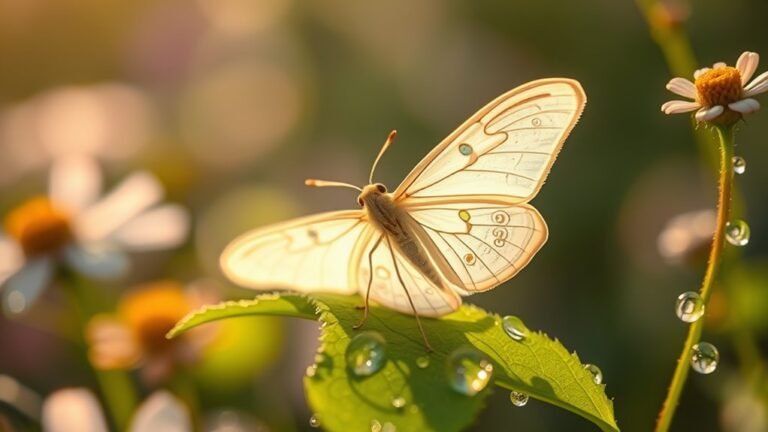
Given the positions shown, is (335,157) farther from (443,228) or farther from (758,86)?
(758,86)

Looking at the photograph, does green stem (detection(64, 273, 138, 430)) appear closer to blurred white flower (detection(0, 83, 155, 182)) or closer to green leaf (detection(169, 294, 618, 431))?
green leaf (detection(169, 294, 618, 431))

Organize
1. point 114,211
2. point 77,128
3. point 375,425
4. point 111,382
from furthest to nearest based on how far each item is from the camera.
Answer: point 77,128
point 114,211
point 111,382
point 375,425

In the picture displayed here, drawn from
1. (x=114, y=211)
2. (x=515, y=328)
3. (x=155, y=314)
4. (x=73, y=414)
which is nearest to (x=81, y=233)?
(x=114, y=211)

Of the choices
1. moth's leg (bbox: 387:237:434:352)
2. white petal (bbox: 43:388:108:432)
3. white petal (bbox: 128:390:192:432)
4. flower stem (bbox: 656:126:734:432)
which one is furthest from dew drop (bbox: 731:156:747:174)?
white petal (bbox: 43:388:108:432)

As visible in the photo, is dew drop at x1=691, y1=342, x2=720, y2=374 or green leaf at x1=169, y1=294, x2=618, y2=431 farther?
dew drop at x1=691, y1=342, x2=720, y2=374

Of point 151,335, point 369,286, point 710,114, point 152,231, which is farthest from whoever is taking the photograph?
point 152,231

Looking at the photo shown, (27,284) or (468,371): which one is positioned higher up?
(468,371)

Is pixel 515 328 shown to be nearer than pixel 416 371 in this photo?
No
